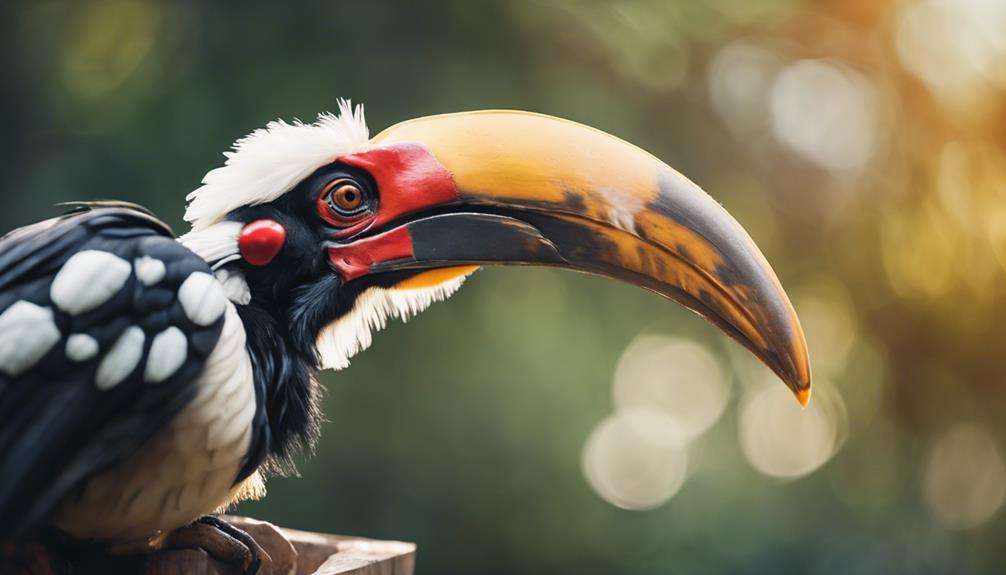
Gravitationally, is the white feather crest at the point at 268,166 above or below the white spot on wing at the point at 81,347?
above

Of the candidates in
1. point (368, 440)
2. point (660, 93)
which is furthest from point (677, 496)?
point (660, 93)

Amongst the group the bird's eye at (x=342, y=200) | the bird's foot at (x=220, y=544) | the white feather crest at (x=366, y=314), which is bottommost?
the bird's foot at (x=220, y=544)

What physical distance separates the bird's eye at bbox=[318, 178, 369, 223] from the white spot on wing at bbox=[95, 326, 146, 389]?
0.80 feet

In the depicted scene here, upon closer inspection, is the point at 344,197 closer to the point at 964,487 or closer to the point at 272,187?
the point at 272,187

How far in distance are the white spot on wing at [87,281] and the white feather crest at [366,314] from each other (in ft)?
0.75

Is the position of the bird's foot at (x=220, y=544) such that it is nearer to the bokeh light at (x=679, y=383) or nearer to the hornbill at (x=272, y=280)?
the hornbill at (x=272, y=280)

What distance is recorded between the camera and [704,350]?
3125 millimetres

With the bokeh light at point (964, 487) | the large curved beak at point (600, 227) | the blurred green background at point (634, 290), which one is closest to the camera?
the large curved beak at point (600, 227)

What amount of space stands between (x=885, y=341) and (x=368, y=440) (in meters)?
1.52

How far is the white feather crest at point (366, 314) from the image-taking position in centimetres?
109

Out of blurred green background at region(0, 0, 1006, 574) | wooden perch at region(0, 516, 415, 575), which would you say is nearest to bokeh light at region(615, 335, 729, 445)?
blurred green background at region(0, 0, 1006, 574)

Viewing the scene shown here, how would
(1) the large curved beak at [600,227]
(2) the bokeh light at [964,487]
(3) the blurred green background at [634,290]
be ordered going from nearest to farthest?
(1) the large curved beak at [600,227] → (3) the blurred green background at [634,290] → (2) the bokeh light at [964,487]

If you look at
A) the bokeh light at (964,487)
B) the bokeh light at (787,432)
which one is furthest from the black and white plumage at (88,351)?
the bokeh light at (964,487)

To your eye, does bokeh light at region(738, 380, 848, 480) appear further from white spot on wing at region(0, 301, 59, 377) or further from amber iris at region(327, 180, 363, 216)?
white spot on wing at region(0, 301, 59, 377)
